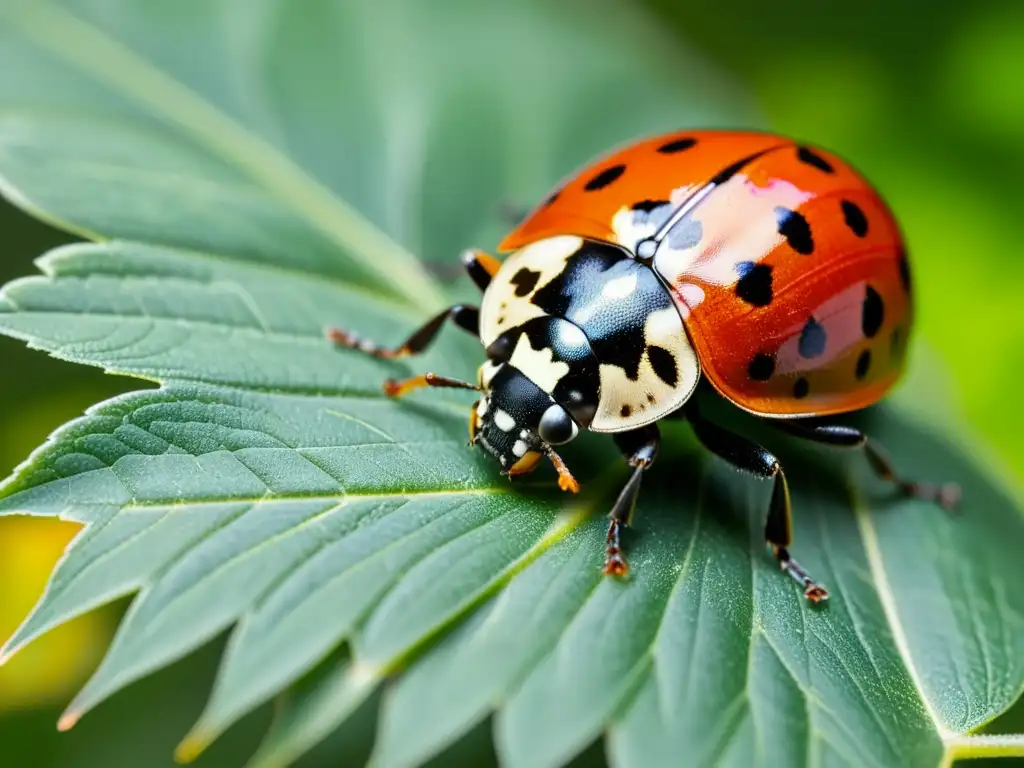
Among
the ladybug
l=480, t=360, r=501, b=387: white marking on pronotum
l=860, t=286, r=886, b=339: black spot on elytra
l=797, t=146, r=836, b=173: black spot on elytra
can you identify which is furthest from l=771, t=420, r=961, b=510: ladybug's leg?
l=480, t=360, r=501, b=387: white marking on pronotum

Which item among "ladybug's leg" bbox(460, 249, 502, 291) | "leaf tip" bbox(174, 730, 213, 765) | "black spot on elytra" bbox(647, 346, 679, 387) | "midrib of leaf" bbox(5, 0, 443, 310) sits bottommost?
"black spot on elytra" bbox(647, 346, 679, 387)

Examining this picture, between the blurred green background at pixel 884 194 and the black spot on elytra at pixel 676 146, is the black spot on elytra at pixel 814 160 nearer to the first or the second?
the black spot on elytra at pixel 676 146

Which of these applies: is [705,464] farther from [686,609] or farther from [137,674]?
[137,674]

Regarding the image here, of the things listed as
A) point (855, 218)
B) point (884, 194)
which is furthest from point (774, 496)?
point (884, 194)

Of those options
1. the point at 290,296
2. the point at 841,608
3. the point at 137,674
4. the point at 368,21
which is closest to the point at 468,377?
the point at 290,296

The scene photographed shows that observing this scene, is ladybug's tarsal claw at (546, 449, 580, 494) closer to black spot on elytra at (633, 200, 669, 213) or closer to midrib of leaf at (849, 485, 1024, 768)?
black spot on elytra at (633, 200, 669, 213)

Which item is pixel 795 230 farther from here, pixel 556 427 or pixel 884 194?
pixel 884 194
